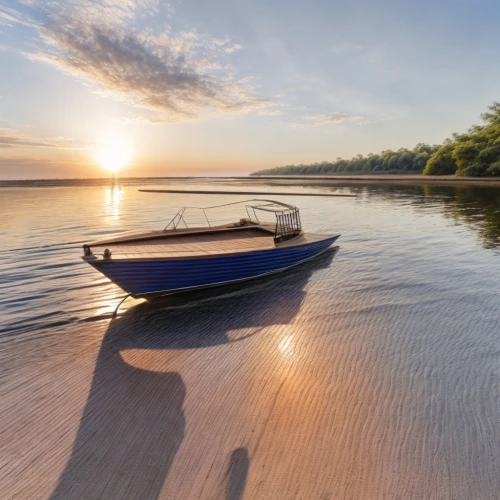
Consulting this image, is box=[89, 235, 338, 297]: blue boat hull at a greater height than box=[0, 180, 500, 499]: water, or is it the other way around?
box=[89, 235, 338, 297]: blue boat hull

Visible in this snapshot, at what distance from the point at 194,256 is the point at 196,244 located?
2616 millimetres

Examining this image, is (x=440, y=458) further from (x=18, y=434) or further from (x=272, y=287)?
(x=272, y=287)

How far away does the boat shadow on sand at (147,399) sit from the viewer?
4.83m

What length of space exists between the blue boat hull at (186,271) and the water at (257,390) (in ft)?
2.27

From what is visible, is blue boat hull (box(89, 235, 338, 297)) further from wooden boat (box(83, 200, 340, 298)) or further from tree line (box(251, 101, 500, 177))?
tree line (box(251, 101, 500, 177))

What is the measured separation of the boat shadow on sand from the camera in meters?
4.83

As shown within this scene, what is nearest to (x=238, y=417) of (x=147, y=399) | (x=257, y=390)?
(x=257, y=390)

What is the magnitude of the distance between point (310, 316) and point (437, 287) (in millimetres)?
5981

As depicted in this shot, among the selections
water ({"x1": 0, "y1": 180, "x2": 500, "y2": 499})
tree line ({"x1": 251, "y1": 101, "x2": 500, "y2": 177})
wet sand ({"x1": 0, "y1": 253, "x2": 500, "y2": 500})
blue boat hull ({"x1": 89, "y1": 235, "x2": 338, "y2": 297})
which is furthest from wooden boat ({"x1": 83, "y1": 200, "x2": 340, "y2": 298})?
tree line ({"x1": 251, "y1": 101, "x2": 500, "y2": 177})

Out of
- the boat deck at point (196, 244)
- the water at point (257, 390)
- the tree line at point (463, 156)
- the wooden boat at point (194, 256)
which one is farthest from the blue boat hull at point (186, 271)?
the tree line at point (463, 156)

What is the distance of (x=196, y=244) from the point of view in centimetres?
1433

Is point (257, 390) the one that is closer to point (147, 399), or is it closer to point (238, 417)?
point (238, 417)

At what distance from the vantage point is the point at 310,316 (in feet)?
35.8

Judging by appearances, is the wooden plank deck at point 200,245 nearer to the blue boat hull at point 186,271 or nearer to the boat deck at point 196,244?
the boat deck at point 196,244
